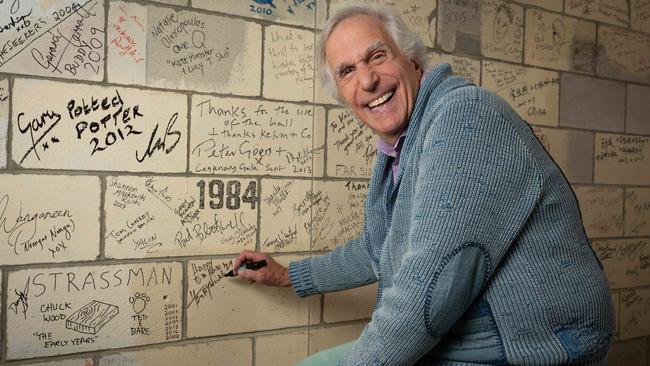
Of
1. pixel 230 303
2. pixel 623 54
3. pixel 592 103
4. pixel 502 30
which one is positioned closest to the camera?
pixel 230 303

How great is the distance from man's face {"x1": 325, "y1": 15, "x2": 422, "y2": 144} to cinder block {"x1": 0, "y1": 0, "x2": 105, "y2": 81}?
785 mm

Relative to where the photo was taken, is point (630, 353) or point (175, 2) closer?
point (175, 2)

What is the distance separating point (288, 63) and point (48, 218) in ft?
3.20

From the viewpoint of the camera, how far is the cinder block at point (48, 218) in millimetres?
1703

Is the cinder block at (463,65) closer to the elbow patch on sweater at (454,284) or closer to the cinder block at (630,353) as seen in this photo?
the elbow patch on sweater at (454,284)

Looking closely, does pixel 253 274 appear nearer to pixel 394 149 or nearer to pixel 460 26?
pixel 394 149

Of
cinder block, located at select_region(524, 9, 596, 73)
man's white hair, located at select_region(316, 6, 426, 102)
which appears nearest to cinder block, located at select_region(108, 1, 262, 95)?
man's white hair, located at select_region(316, 6, 426, 102)

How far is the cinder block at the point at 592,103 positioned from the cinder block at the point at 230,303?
1.64 metres

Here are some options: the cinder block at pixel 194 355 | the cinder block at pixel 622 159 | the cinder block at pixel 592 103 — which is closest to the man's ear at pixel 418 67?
the cinder block at pixel 194 355

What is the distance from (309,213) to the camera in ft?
7.17

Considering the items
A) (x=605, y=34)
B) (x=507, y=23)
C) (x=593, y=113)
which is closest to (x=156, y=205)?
(x=507, y=23)

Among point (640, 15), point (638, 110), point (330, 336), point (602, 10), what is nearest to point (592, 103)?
point (638, 110)

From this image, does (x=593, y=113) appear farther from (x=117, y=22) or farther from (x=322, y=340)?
(x=117, y=22)

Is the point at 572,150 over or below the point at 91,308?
over
